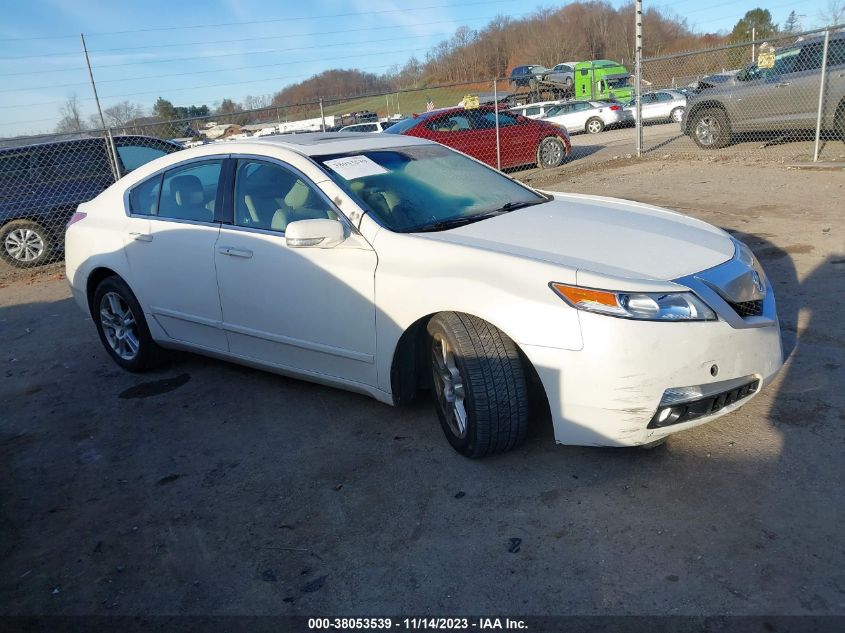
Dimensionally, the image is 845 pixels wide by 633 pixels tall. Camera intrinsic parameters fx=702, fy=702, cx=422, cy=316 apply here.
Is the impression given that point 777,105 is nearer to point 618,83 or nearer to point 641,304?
point 641,304

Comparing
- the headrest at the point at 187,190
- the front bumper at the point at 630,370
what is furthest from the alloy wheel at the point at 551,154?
the front bumper at the point at 630,370

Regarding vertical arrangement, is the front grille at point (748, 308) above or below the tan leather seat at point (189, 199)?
below

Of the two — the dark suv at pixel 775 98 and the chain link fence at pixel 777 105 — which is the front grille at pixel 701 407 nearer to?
the chain link fence at pixel 777 105

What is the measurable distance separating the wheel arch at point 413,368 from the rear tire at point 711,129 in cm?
1133

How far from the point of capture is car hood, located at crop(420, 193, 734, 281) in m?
3.05

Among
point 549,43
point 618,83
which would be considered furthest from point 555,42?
point 618,83

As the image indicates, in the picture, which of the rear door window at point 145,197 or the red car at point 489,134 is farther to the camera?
the red car at point 489,134

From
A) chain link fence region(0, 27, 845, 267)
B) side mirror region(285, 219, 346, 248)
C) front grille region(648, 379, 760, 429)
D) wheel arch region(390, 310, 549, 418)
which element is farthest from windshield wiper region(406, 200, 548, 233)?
chain link fence region(0, 27, 845, 267)

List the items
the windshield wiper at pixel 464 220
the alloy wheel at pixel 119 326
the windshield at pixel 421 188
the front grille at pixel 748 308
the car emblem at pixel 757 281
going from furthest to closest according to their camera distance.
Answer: the alloy wheel at pixel 119 326
the windshield at pixel 421 188
the windshield wiper at pixel 464 220
the car emblem at pixel 757 281
the front grille at pixel 748 308

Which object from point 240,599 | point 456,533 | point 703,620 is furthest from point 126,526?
point 703,620

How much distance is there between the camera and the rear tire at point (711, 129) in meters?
13.1

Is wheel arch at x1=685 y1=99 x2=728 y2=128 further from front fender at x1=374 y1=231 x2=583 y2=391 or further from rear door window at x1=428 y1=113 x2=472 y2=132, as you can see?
front fender at x1=374 y1=231 x2=583 y2=391

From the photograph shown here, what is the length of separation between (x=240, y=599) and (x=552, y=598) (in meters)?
1.15

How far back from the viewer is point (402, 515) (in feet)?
9.98
